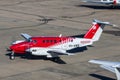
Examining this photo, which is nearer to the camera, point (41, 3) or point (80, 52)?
point (80, 52)

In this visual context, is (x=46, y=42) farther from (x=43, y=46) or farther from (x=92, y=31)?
(x=92, y=31)

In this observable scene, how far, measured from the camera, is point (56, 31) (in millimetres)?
55312

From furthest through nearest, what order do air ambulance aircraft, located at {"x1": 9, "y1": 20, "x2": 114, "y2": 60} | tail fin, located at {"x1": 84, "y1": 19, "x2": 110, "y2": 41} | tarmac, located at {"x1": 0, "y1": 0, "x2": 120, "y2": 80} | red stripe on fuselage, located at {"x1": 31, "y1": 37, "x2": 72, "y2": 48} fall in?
tail fin, located at {"x1": 84, "y1": 19, "x2": 110, "y2": 41} < red stripe on fuselage, located at {"x1": 31, "y1": 37, "x2": 72, "y2": 48} < air ambulance aircraft, located at {"x1": 9, "y1": 20, "x2": 114, "y2": 60} < tarmac, located at {"x1": 0, "y1": 0, "x2": 120, "y2": 80}

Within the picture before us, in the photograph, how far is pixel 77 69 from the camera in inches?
1500

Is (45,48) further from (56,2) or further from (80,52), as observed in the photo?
(56,2)

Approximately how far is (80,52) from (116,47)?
4.92m

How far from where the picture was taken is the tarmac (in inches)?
1447

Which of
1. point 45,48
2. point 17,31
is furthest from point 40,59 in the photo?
point 17,31

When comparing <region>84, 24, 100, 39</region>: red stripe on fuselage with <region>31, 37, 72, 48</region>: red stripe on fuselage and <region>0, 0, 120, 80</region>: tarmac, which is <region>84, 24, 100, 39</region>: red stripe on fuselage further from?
<region>31, 37, 72, 48</region>: red stripe on fuselage

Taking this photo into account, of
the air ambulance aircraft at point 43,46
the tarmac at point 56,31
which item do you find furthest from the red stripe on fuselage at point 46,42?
the tarmac at point 56,31

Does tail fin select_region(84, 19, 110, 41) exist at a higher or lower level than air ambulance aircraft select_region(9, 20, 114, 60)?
higher

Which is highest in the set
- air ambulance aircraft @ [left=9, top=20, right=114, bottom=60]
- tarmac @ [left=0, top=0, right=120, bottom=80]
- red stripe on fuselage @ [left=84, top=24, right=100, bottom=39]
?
red stripe on fuselage @ [left=84, top=24, right=100, bottom=39]

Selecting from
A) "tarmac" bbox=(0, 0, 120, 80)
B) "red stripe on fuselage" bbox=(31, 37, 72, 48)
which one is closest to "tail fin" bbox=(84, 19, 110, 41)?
"tarmac" bbox=(0, 0, 120, 80)

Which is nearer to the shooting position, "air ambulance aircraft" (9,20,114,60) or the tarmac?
the tarmac
